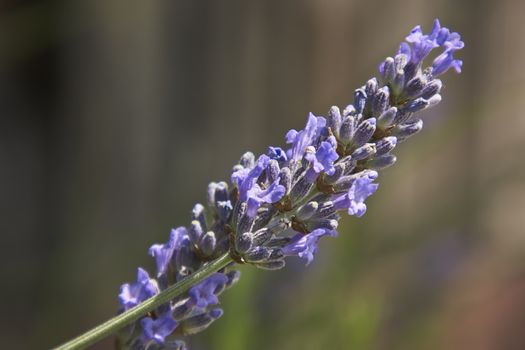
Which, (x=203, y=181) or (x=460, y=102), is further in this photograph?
(x=460, y=102)

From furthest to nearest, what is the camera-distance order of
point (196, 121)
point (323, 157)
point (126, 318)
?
1. point (196, 121)
2. point (323, 157)
3. point (126, 318)

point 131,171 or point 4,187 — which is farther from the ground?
point 4,187

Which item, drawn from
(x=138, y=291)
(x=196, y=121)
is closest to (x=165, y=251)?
(x=138, y=291)

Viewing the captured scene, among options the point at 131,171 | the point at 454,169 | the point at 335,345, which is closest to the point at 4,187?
the point at 131,171

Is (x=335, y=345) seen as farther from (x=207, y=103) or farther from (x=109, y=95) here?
(x=109, y=95)

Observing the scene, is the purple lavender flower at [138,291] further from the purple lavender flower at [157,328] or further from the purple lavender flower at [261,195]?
the purple lavender flower at [261,195]

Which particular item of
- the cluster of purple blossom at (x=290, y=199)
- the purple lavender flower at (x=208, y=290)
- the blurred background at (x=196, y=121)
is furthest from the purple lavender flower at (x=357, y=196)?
the blurred background at (x=196, y=121)

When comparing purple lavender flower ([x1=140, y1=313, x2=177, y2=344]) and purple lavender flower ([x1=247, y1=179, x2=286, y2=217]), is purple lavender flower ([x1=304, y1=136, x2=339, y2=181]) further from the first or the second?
purple lavender flower ([x1=140, y1=313, x2=177, y2=344])

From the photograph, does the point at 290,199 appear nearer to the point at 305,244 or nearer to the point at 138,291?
the point at 305,244
